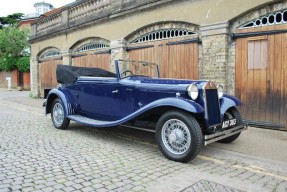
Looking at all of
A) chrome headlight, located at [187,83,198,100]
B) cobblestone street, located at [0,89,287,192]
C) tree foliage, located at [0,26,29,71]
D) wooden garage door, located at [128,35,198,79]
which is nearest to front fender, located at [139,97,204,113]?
chrome headlight, located at [187,83,198,100]

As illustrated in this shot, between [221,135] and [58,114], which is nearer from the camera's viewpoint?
[221,135]

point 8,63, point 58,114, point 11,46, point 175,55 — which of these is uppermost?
point 11,46

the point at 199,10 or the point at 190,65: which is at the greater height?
the point at 199,10

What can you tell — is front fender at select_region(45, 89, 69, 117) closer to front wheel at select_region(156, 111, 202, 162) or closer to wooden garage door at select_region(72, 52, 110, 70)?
front wheel at select_region(156, 111, 202, 162)

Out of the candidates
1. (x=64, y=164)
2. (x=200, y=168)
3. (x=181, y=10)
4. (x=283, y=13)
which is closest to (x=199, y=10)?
(x=181, y=10)

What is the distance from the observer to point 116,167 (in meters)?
4.32

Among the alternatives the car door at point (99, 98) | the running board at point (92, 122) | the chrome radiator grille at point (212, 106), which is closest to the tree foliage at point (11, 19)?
the car door at point (99, 98)

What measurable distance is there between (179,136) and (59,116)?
387 cm

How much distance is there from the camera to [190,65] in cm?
882

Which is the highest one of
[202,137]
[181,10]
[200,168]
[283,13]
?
[181,10]

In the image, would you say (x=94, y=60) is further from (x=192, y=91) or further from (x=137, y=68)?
(x=192, y=91)

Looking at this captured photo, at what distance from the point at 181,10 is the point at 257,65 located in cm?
304

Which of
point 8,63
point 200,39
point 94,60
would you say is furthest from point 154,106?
point 8,63

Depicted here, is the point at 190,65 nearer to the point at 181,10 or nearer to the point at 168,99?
the point at 181,10
